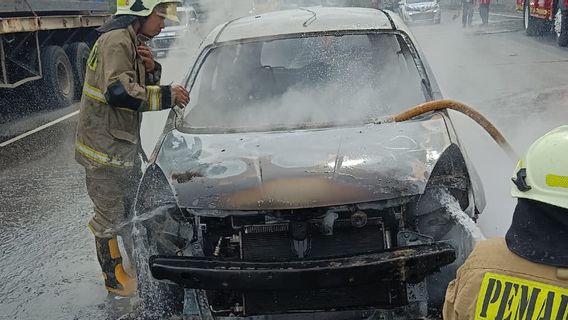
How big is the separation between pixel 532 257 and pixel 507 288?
0.30 feet

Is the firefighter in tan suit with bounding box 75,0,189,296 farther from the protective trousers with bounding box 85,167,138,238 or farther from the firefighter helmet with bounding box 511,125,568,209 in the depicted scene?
the firefighter helmet with bounding box 511,125,568,209

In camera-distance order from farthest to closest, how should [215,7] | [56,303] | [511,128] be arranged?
[215,7] < [511,128] < [56,303]

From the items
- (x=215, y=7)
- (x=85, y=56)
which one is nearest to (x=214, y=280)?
(x=85, y=56)

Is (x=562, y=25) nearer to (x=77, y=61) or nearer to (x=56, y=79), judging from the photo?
(x=77, y=61)

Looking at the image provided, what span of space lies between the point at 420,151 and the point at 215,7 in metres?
16.5

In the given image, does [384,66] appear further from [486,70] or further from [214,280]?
[486,70]

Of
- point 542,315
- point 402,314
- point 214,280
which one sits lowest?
point 402,314

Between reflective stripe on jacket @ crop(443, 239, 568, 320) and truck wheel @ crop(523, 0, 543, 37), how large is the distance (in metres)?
16.7

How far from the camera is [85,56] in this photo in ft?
40.0

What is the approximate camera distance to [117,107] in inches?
137

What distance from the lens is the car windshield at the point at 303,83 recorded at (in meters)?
3.83

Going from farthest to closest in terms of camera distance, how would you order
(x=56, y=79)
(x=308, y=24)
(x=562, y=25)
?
(x=562, y=25), (x=56, y=79), (x=308, y=24)

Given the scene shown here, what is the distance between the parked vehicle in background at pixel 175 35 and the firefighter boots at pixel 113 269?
49.9ft

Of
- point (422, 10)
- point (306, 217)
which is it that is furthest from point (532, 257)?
point (422, 10)
